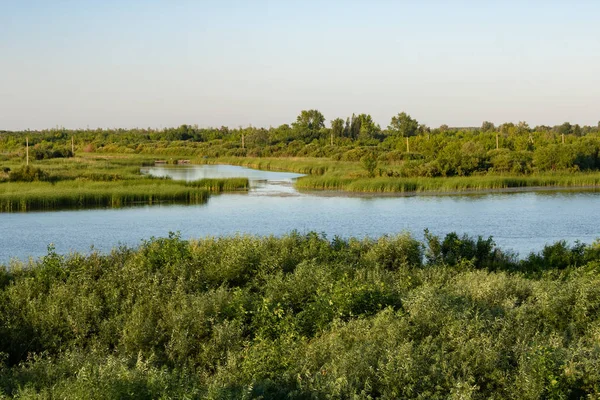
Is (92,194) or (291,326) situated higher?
(92,194)

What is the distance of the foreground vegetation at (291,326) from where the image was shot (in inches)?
279

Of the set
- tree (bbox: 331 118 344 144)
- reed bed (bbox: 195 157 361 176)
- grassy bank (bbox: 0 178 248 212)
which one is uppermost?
tree (bbox: 331 118 344 144)

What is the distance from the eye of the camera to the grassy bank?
32156 millimetres

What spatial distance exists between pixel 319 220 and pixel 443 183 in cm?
1607

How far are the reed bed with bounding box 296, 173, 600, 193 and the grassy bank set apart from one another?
7997 mm

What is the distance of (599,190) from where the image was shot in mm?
42281

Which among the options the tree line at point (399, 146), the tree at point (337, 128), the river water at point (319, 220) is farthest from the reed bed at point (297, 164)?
the tree at point (337, 128)

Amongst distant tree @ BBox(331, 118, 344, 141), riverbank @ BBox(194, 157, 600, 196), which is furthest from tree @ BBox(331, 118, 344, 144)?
riverbank @ BBox(194, 157, 600, 196)

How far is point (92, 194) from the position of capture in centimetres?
3388

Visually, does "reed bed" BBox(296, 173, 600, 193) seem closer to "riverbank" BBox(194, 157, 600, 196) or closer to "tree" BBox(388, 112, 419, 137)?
"riverbank" BBox(194, 157, 600, 196)

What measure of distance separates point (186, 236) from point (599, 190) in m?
29.1

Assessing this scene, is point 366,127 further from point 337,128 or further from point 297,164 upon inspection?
point 297,164

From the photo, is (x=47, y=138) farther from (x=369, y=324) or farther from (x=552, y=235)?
(x=369, y=324)

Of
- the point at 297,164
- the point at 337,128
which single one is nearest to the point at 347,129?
the point at 337,128
